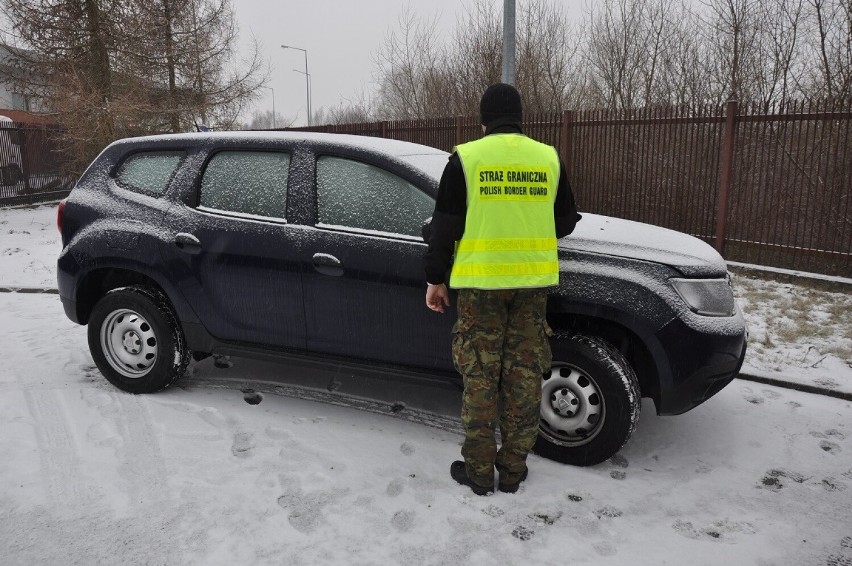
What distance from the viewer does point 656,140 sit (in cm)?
903

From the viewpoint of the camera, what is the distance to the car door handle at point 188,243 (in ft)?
13.1

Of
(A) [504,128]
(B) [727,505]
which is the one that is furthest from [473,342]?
(B) [727,505]

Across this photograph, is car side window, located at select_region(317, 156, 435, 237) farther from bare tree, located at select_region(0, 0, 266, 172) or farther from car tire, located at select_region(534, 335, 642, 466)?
bare tree, located at select_region(0, 0, 266, 172)

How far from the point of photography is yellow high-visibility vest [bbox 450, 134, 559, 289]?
2.85 meters

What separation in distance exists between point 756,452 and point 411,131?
10234 mm

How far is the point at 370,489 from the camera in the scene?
10.4 feet

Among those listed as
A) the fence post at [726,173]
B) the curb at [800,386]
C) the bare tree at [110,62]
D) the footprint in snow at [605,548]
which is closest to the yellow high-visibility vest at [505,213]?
the footprint in snow at [605,548]

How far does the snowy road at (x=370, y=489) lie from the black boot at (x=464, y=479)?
59 mm

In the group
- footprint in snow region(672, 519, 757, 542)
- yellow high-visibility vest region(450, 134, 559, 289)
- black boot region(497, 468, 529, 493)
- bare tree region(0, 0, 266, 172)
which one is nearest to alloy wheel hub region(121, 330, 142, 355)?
yellow high-visibility vest region(450, 134, 559, 289)

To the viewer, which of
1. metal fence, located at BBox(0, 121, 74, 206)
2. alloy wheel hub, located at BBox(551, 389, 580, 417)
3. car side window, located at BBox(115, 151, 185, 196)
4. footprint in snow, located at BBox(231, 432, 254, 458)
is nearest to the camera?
alloy wheel hub, located at BBox(551, 389, 580, 417)

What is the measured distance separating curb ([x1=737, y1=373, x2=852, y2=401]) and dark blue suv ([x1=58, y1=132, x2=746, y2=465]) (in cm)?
144

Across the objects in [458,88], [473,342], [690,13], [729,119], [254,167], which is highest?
[690,13]

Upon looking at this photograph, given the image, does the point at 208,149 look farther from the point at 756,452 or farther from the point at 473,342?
the point at 756,452

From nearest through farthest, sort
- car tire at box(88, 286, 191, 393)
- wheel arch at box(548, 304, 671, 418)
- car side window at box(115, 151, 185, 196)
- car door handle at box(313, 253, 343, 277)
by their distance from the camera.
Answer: wheel arch at box(548, 304, 671, 418) < car door handle at box(313, 253, 343, 277) < car tire at box(88, 286, 191, 393) < car side window at box(115, 151, 185, 196)
